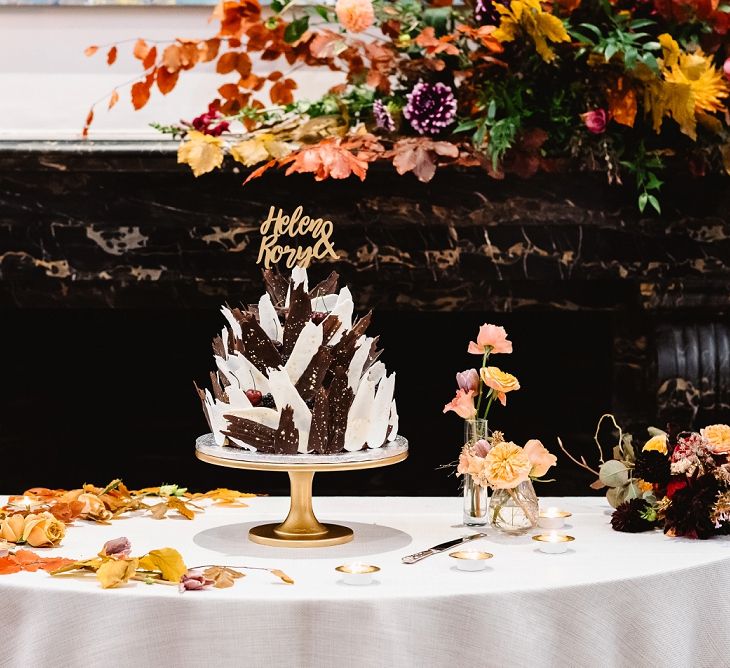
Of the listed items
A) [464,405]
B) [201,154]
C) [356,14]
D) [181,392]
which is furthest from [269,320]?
[181,392]

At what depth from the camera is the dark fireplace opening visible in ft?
12.8

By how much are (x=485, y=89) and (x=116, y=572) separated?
2217 mm

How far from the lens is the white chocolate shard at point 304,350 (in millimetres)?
1803

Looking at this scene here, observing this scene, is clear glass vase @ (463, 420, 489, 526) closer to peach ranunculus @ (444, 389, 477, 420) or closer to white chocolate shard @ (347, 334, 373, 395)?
peach ranunculus @ (444, 389, 477, 420)

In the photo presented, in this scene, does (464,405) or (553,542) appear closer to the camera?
(553,542)

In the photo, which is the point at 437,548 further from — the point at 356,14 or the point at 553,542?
the point at 356,14

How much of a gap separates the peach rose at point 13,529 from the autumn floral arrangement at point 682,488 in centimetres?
111

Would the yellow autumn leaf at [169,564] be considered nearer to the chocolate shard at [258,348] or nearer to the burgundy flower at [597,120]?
the chocolate shard at [258,348]

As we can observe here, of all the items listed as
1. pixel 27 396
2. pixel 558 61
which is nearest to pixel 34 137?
pixel 27 396

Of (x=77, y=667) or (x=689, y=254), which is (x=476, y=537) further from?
(x=689, y=254)

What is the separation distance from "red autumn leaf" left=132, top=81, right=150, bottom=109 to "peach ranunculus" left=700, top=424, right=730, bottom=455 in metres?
2.22

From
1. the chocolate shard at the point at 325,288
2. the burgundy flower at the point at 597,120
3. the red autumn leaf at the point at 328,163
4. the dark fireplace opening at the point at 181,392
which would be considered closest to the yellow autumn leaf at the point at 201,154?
the red autumn leaf at the point at 328,163

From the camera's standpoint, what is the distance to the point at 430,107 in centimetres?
331

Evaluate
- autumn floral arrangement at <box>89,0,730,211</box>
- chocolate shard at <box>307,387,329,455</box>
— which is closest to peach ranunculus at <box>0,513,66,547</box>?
chocolate shard at <box>307,387,329,455</box>
